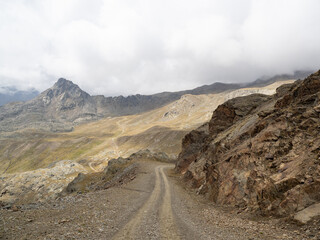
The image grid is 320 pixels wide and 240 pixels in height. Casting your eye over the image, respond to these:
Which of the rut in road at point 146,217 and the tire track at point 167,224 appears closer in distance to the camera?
the rut in road at point 146,217

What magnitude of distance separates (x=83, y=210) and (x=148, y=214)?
5.71 m

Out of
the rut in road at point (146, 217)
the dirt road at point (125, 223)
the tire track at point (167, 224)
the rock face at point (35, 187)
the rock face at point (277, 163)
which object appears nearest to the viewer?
the dirt road at point (125, 223)

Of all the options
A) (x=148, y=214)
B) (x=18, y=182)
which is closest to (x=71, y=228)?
(x=148, y=214)

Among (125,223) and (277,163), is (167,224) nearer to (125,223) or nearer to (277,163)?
(125,223)

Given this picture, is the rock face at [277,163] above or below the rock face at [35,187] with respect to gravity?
above

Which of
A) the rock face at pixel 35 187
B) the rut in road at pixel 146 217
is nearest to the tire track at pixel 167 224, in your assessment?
the rut in road at pixel 146 217

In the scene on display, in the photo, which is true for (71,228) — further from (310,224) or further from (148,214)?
(310,224)

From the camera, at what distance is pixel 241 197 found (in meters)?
18.4

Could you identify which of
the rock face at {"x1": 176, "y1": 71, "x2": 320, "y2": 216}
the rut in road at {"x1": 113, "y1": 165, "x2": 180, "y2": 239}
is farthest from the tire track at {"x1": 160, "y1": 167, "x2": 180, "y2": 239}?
the rock face at {"x1": 176, "y1": 71, "x2": 320, "y2": 216}

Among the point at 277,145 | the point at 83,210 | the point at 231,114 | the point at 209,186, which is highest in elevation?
the point at 231,114

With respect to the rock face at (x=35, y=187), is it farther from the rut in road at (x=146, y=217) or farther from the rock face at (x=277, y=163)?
the rock face at (x=277, y=163)

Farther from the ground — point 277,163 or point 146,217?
point 277,163

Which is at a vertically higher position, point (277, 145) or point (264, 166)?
point (277, 145)

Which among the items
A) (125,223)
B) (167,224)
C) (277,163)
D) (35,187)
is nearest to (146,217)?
(167,224)
